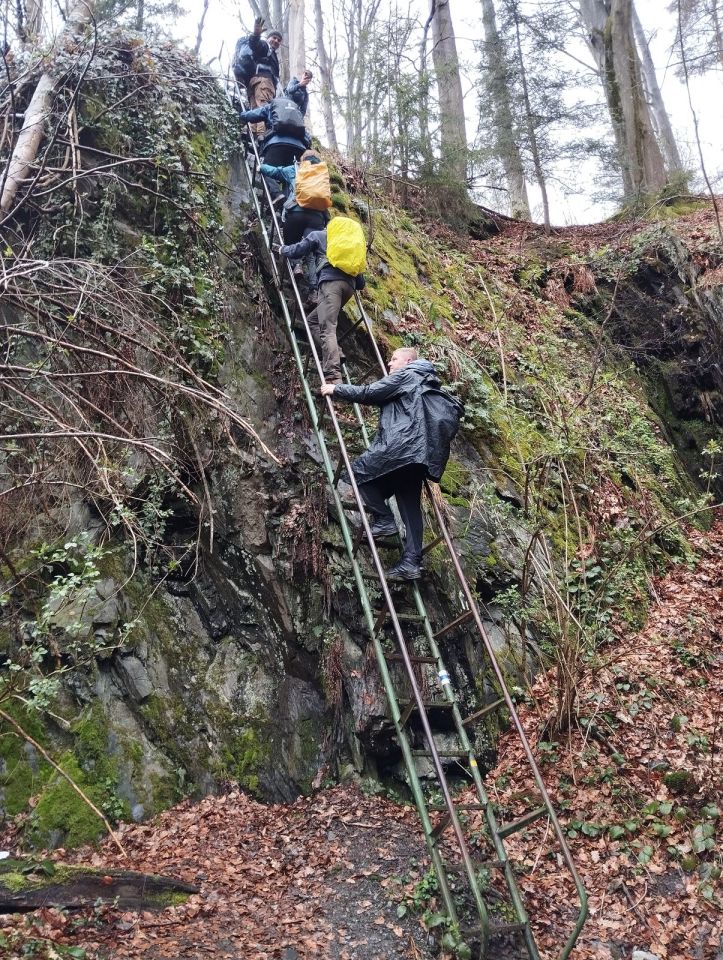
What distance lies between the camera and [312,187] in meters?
7.25

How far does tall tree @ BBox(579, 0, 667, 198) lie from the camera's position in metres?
13.2

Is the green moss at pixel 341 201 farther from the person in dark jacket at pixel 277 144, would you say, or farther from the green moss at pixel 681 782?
the green moss at pixel 681 782

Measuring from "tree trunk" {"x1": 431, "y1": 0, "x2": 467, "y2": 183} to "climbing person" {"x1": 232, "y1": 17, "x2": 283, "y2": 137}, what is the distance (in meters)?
3.46

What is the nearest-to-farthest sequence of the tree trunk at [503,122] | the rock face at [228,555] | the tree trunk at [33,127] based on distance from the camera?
the rock face at [228,555] < the tree trunk at [33,127] < the tree trunk at [503,122]

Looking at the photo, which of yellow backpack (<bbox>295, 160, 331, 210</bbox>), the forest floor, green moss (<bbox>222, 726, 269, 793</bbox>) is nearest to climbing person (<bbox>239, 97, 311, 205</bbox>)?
yellow backpack (<bbox>295, 160, 331, 210</bbox>)

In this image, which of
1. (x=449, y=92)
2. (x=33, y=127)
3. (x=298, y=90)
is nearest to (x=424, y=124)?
(x=449, y=92)

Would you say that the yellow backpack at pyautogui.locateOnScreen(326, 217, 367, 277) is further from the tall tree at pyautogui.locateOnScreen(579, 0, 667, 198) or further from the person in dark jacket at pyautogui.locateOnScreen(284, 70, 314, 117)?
the tall tree at pyautogui.locateOnScreen(579, 0, 667, 198)

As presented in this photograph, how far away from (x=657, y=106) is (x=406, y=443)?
24.8m

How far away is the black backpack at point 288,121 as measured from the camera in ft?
27.5

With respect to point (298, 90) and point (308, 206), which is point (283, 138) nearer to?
point (298, 90)

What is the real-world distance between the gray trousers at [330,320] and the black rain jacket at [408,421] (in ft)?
4.21

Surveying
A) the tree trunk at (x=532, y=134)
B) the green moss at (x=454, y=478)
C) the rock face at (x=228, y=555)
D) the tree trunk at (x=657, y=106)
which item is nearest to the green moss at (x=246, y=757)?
the rock face at (x=228, y=555)

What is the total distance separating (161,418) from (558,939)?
5.38 meters

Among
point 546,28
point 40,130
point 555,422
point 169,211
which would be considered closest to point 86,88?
point 40,130
